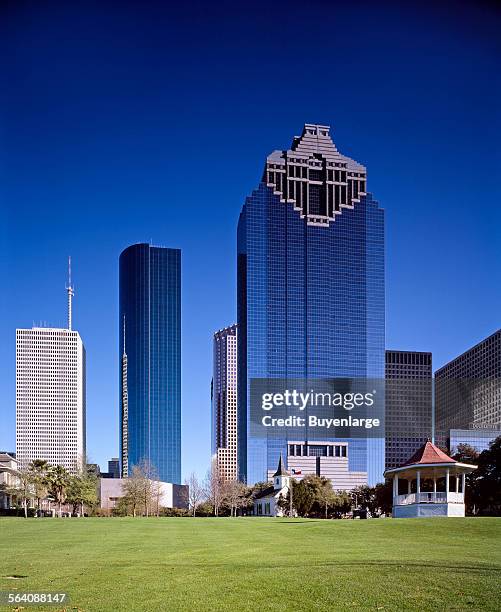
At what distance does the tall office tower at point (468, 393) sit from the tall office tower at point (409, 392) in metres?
0.64

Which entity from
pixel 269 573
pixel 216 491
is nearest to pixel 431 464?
pixel 269 573

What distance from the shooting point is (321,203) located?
41062mm

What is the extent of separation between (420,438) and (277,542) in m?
24.9

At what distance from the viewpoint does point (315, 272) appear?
39875mm

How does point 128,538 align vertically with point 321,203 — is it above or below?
below

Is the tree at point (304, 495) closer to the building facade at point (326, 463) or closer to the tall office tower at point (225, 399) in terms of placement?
the building facade at point (326, 463)

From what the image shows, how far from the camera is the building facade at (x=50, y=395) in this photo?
198 feet

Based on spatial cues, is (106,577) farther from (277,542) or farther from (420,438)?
(420,438)

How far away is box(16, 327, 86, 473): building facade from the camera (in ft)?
198

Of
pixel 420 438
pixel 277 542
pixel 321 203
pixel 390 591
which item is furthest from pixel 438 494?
pixel 321 203

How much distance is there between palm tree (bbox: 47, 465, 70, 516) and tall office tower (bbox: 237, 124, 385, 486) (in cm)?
1264

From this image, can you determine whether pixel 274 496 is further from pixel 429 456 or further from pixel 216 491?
pixel 429 456

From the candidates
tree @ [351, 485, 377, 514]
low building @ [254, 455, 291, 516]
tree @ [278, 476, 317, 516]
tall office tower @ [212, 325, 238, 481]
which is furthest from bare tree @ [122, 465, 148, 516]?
tall office tower @ [212, 325, 238, 481]

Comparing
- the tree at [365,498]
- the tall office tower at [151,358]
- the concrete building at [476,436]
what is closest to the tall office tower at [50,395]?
the tall office tower at [151,358]
